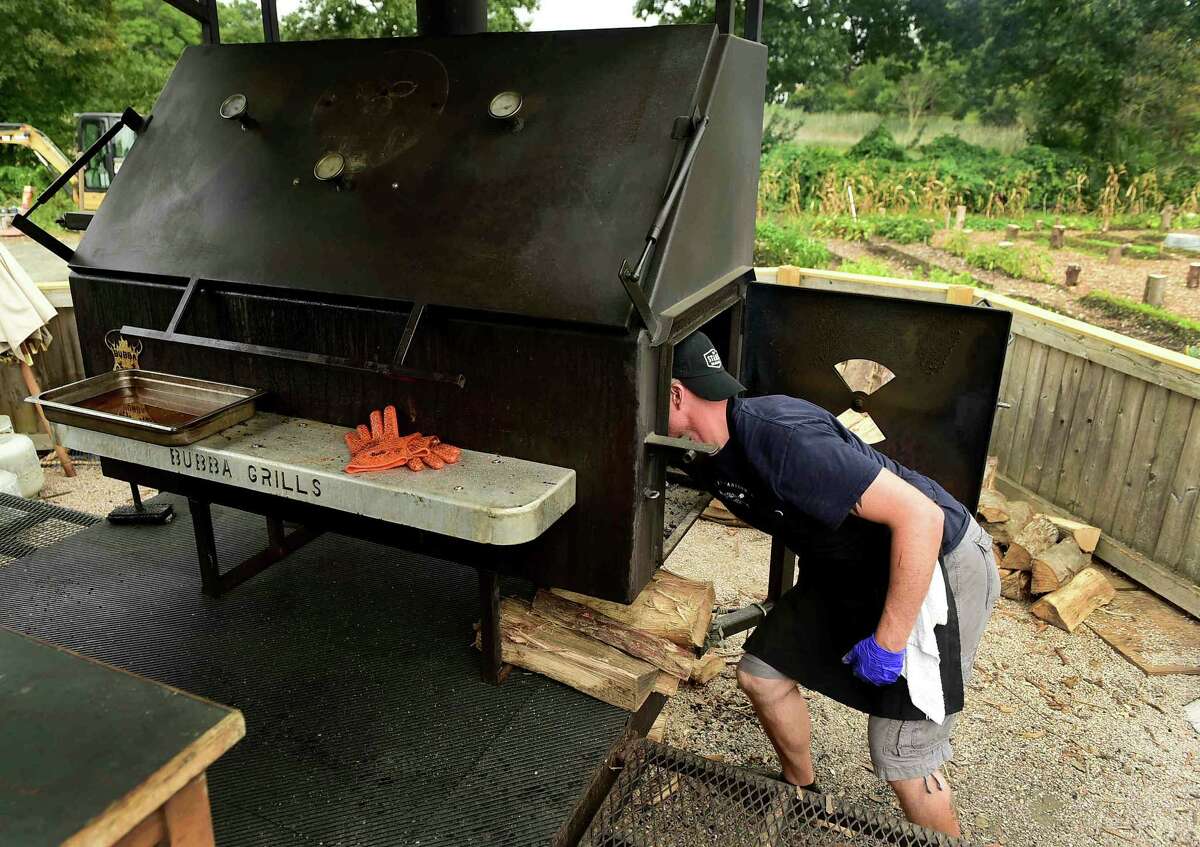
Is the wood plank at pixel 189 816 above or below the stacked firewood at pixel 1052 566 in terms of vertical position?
above

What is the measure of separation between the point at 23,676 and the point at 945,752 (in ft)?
6.89

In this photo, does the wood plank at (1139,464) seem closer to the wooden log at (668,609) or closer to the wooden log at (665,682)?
the wooden log at (668,609)

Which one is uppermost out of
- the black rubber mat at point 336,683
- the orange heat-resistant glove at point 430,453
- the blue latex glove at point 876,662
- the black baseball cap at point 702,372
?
the black baseball cap at point 702,372

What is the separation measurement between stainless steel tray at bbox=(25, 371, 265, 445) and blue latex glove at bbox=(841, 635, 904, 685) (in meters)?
1.87

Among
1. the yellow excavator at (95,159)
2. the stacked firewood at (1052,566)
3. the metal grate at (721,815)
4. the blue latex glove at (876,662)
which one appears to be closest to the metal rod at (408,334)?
the metal grate at (721,815)

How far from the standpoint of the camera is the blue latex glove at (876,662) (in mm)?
2004

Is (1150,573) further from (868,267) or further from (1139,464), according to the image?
(868,267)

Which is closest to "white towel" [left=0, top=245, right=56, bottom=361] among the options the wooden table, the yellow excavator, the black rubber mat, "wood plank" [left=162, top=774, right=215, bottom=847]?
the black rubber mat

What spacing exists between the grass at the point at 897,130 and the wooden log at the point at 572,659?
37.9ft

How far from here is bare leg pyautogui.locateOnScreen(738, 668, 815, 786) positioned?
7.61 feet

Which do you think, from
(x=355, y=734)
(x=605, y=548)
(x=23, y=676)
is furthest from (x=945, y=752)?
(x=23, y=676)

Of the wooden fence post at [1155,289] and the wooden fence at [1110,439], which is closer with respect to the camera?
the wooden fence at [1110,439]

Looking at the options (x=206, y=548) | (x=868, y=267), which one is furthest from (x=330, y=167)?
(x=868, y=267)

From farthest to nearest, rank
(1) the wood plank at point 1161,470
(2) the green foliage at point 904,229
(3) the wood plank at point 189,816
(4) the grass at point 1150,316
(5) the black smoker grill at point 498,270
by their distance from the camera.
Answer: (2) the green foliage at point 904,229 → (4) the grass at point 1150,316 → (1) the wood plank at point 1161,470 → (5) the black smoker grill at point 498,270 → (3) the wood plank at point 189,816
